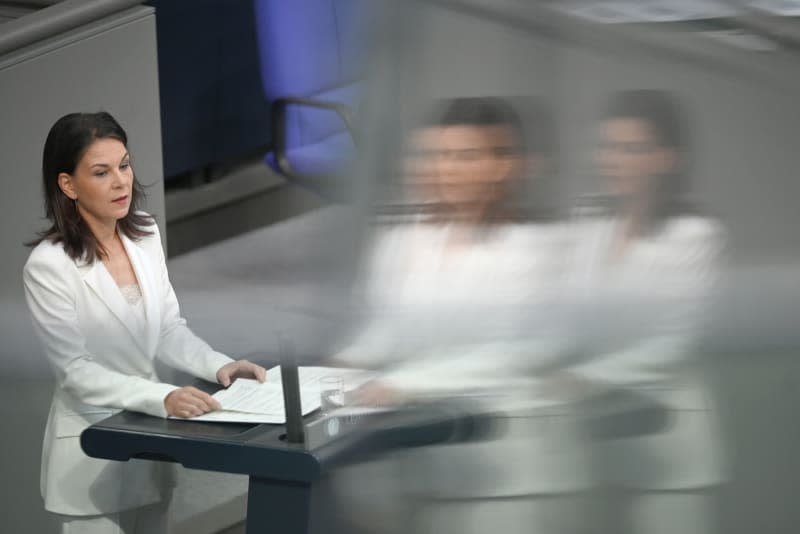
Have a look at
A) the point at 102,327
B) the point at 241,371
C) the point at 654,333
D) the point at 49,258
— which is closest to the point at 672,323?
the point at 654,333

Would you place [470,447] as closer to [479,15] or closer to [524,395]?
[524,395]

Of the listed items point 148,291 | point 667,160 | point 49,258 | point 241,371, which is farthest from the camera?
point 49,258

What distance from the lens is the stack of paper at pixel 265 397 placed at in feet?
1.35

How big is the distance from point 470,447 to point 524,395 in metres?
0.02

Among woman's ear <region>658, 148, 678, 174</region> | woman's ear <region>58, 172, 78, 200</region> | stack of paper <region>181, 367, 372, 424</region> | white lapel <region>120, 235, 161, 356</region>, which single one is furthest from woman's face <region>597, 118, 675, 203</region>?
woman's ear <region>58, 172, 78, 200</region>

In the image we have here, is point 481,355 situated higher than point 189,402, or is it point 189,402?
point 481,355

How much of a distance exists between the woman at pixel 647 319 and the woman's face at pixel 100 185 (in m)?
0.49

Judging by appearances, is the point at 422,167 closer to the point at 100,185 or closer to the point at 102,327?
the point at 102,327

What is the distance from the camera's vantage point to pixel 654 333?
0.32 m

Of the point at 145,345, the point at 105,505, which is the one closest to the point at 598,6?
the point at 145,345

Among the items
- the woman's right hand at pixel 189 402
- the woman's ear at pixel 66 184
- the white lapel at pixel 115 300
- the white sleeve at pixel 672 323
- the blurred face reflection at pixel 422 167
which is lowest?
the woman's right hand at pixel 189 402

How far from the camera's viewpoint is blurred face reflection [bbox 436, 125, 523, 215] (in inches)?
12.4

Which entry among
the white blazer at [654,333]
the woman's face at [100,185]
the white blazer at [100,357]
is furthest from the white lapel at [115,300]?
the white blazer at [654,333]

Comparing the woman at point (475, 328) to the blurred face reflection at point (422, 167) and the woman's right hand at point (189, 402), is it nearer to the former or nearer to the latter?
the blurred face reflection at point (422, 167)
